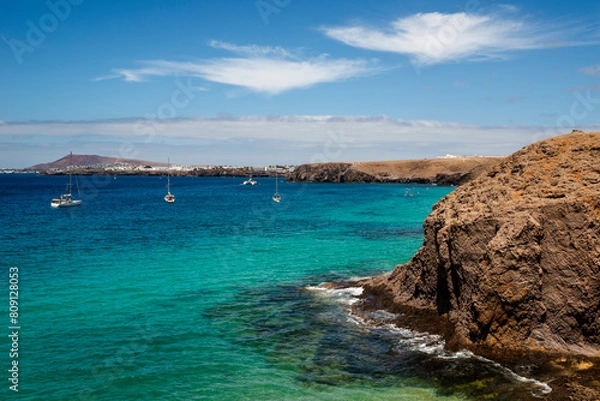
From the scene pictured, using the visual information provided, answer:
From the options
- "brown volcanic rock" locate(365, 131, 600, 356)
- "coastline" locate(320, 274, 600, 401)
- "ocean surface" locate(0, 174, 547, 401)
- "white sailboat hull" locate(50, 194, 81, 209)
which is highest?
"brown volcanic rock" locate(365, 131, 600, 356)

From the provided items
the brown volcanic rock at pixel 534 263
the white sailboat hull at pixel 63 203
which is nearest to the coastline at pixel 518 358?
the brown volcanic rock at pixel 534 263

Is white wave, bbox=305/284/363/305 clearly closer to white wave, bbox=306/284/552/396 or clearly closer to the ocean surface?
white wave, bbox=306/284/552/396

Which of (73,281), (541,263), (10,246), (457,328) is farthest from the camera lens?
(10,246)

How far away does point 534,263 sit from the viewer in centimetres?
1770

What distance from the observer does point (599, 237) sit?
17375 millimetres

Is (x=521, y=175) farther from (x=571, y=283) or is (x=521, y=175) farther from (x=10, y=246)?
(x=10, y=246)

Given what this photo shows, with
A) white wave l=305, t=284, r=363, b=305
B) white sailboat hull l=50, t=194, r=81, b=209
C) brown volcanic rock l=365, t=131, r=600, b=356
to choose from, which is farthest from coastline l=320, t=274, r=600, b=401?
white sailboat hull l=50, t=194, r=81, b=209

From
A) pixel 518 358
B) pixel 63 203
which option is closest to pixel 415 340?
pixel 518 358

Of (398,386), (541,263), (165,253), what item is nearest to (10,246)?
(165,253)

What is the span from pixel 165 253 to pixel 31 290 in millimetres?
14049

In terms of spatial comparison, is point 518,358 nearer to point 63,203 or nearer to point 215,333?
point 215,333

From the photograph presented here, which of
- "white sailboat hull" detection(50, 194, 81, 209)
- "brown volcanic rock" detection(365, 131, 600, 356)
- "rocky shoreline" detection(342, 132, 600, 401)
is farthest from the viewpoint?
"white sailboat hull" detection(50, 194, 81, 209)

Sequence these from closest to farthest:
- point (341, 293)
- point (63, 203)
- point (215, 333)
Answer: point (215, 333)
point (341, 293)
point (63, 203)

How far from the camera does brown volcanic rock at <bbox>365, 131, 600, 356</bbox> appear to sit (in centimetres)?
1741
